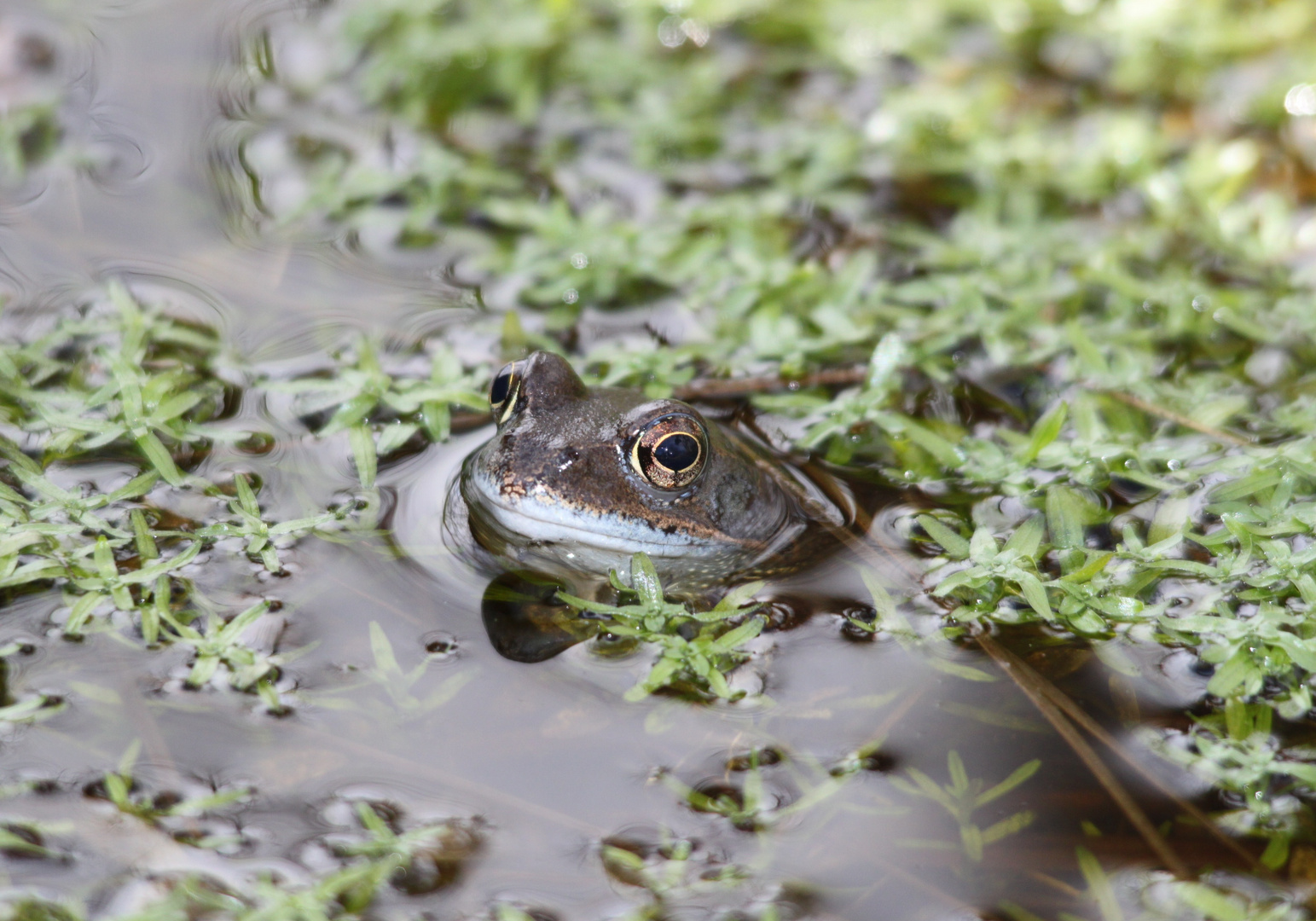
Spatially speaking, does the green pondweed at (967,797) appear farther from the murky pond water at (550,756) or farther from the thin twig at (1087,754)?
the thin twig at (1087,754)

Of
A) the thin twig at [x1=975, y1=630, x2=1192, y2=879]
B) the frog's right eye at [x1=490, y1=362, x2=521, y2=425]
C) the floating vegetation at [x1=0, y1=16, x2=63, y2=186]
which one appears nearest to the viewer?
the thin twig at [x1=975, y1=630, x2=1192, y2=879]

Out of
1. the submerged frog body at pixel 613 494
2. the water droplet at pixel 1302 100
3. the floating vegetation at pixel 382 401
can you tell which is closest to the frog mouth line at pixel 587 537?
the submerged frog body at pixel 613 494

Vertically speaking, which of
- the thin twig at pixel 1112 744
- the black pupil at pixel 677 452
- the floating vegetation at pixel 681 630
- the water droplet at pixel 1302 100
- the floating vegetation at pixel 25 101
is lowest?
the thin twig at pixel 1112 744

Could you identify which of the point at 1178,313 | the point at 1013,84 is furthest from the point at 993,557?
the point at 1013,84

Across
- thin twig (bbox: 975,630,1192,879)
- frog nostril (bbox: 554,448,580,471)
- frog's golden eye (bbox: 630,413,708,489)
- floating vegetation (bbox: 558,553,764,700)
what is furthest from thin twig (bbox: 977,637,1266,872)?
frog nostril (bbox: 554,448,580,471)

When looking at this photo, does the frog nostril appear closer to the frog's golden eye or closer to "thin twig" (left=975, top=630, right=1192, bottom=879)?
the frog's golden eye
